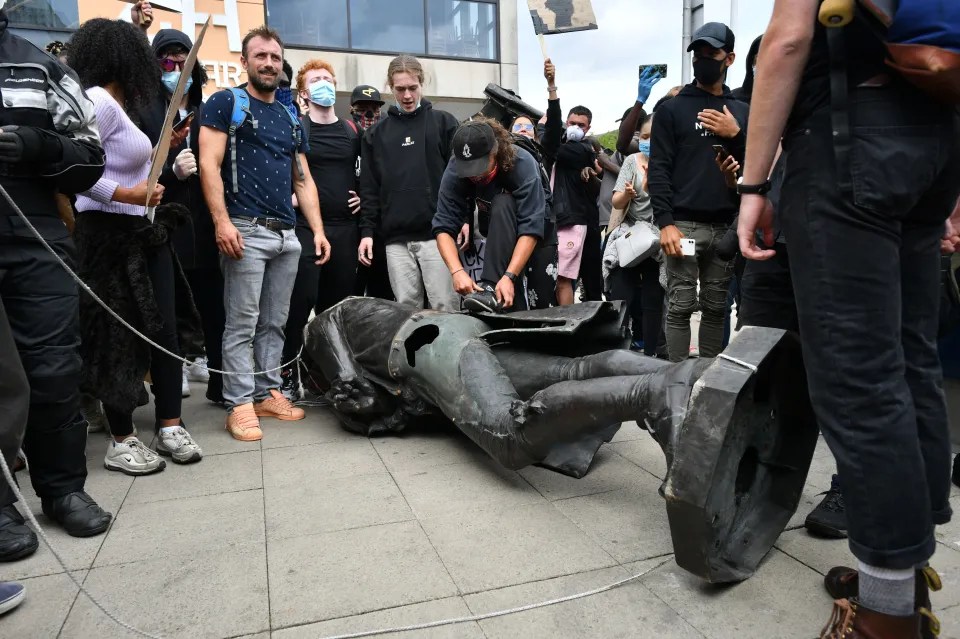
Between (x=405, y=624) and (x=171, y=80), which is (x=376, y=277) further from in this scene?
(x=405, y=624)

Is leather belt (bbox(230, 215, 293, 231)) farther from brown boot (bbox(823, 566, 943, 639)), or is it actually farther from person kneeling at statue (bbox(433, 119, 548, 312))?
brown boot (bbox(823, 566, 943, 639))

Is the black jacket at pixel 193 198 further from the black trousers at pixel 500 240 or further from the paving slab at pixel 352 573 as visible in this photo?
the paving slab at pixel 352 573

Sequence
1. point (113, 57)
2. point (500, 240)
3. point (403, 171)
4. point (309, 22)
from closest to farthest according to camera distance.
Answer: point (113, 57)
point (500, 240)
point (403, 171)
point (309, 22)

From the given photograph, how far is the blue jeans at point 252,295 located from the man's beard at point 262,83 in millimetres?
727

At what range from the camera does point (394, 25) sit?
16.2 m

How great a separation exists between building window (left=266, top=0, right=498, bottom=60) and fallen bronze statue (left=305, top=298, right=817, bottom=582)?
13.6 meters

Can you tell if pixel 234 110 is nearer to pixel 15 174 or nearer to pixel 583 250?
→ pixel 15 174

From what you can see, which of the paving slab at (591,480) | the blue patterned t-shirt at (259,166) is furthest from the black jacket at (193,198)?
the paving slab at (591,480)

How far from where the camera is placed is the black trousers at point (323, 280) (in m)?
4.28

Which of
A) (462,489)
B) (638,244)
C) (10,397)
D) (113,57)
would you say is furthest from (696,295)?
(10,397)

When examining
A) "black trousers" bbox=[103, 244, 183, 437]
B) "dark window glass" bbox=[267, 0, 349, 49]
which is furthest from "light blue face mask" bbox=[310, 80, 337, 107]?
"dark window glass" bbox=[267, 0, 349, 49]

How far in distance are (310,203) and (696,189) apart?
7.37ft

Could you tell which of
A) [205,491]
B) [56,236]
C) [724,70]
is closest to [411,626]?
[205,491]

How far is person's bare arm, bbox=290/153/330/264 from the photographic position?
410 centimetres
